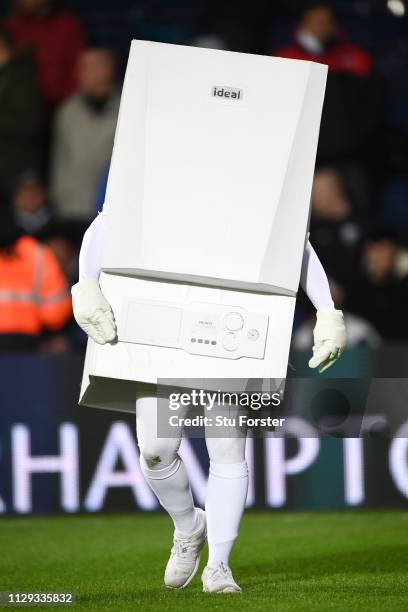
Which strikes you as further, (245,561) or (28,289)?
(28,289)

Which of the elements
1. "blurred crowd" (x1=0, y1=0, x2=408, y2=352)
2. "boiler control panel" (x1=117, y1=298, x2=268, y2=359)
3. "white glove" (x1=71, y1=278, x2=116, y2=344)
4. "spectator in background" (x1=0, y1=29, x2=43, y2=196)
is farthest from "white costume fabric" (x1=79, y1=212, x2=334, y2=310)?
"spectator in background" (x1=0, y1=29, x2=43, y2=196)

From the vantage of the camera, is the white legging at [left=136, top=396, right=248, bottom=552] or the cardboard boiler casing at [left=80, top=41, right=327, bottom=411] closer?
the cardboard boiler casing at [left=80, top=41, right=327, bottom=411]

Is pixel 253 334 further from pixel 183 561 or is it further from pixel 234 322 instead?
pixel 183 561

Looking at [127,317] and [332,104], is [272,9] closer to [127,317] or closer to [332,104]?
[332,104]

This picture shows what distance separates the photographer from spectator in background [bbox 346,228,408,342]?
9875 mm

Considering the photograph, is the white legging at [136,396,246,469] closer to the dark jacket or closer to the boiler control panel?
the boiler control panel

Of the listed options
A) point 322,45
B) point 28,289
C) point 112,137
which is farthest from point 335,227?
point 28,289

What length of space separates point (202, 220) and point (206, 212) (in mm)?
34

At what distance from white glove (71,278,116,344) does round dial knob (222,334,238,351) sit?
0.42 metres

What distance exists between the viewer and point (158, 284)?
563cm

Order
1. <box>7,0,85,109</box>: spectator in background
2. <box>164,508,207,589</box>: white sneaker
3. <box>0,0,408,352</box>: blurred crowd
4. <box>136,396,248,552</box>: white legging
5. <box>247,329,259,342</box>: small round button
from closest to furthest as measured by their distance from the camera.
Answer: <box>247,329,259,342</box>: small round button < <box>136,396,248,552</box>: white legging < <box>164,508,207,589</box>: white sneaker < <box>0,0,408,352</box>: blurred crowd < <box>7,0,85,109</box>: spectator in background

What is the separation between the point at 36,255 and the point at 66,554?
254cm

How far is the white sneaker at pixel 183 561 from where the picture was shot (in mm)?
6008

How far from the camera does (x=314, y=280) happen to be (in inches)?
229
